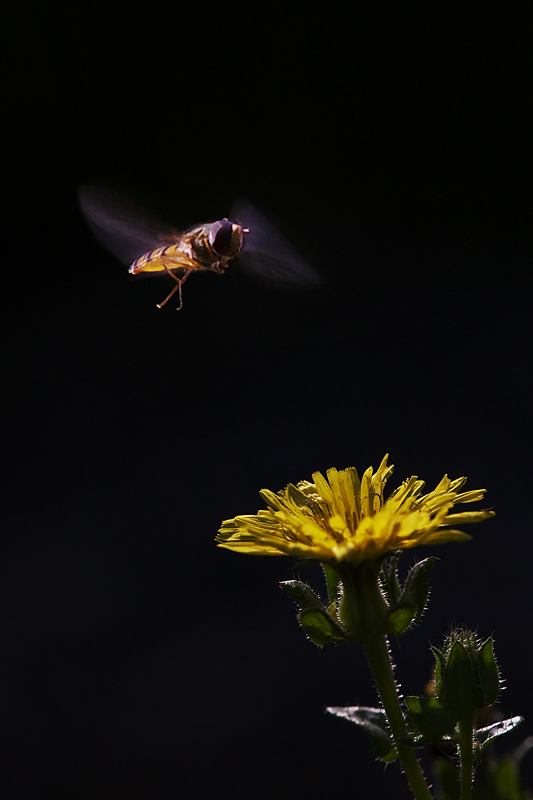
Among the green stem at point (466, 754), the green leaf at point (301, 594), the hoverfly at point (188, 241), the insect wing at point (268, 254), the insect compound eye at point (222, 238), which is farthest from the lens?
the insect compound eye at point (222, 238)

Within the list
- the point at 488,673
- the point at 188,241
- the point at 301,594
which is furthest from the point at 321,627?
the point at 188,241

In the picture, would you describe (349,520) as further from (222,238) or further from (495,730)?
(222,238)

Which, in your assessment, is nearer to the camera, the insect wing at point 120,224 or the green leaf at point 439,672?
the green leaf at point 439,672

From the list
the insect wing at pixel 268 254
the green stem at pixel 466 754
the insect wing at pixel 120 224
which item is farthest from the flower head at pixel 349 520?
the insect wing at pixel 120 224

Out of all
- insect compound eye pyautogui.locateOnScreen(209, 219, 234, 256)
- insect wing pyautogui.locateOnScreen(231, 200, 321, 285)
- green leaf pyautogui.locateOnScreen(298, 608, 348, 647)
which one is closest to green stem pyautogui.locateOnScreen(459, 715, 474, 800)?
green leaf pyautogui.locateOnScreen(298, 608, 348, 647)

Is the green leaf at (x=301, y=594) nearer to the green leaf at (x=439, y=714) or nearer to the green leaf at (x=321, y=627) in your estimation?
the green leaf at (x=321, y=627)

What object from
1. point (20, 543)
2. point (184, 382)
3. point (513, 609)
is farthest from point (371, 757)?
point (184, 382)

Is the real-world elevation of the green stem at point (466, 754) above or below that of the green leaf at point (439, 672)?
below

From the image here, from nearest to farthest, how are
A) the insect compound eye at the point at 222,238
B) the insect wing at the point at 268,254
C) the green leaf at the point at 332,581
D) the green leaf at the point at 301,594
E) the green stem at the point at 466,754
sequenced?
the green stem at the point at 466,754
the green leaf at the point at 301,594
the green leaf at the point at 332,581
the insect wing at the point at 268,254
the insect compound eye at the point at 222,238
